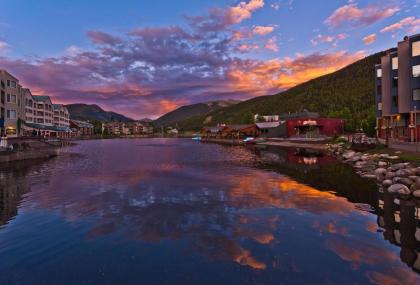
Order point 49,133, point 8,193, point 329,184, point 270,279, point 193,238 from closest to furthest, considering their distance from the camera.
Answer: point 270,279 → point 193,238 → point 8,193 → point 329,184 → point 49,133

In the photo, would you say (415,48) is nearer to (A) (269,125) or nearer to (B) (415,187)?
(B) (415,187)

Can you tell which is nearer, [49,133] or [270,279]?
[270,279]

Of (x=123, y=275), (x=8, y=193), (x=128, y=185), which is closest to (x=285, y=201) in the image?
(x=123, y=275)

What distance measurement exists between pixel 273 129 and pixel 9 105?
110 m

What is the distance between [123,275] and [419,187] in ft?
77.8

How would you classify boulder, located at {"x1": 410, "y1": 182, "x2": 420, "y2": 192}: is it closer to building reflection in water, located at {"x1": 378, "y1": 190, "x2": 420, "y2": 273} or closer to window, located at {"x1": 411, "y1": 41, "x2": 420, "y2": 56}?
building reflection in water, located at {"x1": 378, "y1": 190, "x2": 420, "y2": 273}

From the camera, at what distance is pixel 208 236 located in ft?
48.4

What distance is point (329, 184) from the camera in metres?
29.1

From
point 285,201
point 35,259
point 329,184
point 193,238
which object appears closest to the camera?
point 35,259

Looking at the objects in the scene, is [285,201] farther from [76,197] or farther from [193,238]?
[76,197]

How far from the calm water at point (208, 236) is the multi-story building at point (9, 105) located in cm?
6523

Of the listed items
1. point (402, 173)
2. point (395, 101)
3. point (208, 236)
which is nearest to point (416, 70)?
point (395, 101)

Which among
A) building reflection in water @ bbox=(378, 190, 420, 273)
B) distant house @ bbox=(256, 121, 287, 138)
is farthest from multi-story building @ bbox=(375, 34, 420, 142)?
distant house @ bbox=(256, 121, 287, 138)

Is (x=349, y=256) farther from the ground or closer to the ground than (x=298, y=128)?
closer to the ground
